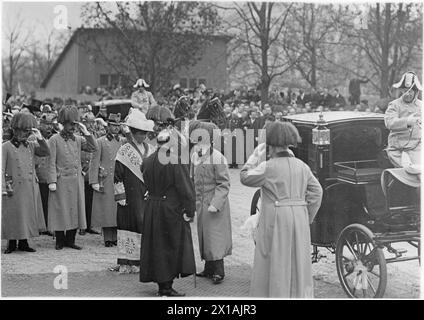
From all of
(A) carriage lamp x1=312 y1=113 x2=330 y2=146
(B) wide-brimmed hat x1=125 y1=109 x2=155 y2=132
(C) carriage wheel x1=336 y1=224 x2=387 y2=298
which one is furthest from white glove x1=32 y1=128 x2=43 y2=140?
(C) carriage wheel x1=336 y1=224 x2=387 y2=298

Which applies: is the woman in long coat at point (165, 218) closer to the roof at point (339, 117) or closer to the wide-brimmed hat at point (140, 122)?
the wide-brimmed hat at point (140, 122)

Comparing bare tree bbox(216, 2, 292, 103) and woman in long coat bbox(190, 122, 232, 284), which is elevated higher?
bare tree bbox(216, 2, 292, 103)

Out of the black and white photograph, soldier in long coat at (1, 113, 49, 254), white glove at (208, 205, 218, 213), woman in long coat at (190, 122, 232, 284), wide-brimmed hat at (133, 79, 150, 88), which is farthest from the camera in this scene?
wide-brimmed hat at (133, 79, 150, 88)

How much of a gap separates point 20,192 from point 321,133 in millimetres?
4154

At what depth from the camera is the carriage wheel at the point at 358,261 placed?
6.28m

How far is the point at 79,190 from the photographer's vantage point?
30.0 feet

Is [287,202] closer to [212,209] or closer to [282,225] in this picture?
[282,225]

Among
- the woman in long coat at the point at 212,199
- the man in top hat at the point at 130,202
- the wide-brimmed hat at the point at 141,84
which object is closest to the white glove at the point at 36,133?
the man in top hat at the point at 130,202

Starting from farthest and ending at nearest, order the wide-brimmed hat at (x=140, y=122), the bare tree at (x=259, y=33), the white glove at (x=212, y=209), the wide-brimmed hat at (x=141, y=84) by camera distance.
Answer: the bare tree at (x=259, y=33), the wide-brimmed hat at (x=141, y=84), the wide-brimmed hat at (x=140, y=122), the white glove at (x=212, y=209)

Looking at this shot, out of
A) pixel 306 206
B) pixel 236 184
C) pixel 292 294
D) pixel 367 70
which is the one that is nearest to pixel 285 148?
pixel 306 206

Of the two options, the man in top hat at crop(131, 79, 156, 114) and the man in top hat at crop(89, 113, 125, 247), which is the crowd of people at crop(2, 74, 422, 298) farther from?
the man in top hat at crop(131, 79, 156, 114)

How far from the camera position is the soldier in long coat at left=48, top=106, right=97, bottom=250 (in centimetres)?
886

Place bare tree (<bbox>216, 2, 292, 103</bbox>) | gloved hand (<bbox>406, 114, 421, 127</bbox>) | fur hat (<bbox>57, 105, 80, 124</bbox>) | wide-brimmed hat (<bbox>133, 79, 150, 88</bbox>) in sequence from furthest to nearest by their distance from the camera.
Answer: bare tree (<bbox>216, 2, 292, 103</bbox>)
wide-brimmed hat (<bbox>133, 79, 150, 88</bbox>)
fur hat (<bbox>57, 105, 80, 124</bbox>)
gloved hand (<bbox>406, 114, 421, 127</bbox>)
